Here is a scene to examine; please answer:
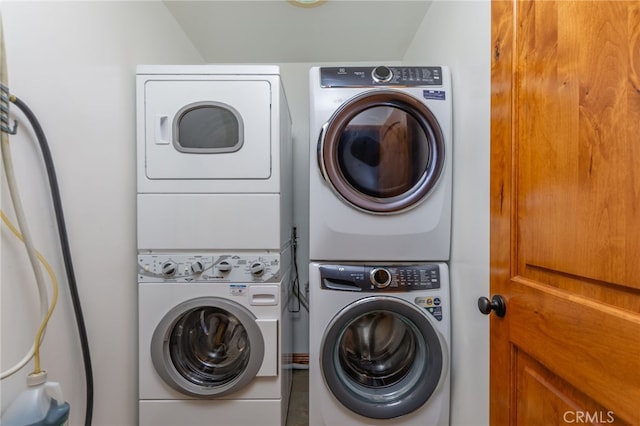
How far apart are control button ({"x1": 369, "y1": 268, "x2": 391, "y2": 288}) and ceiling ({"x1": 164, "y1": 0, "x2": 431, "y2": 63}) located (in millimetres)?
1547

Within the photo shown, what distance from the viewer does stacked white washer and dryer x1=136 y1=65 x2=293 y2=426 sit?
1313 mm

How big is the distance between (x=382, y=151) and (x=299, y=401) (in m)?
1.61

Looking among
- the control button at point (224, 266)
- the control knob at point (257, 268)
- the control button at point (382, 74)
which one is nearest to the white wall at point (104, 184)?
the control button at point (382, 74)

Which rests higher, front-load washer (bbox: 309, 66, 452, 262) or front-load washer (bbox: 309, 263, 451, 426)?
front-load washer (bbox: 309, 66, 452, 262)

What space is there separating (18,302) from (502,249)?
1.50m

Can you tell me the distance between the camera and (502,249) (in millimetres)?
889

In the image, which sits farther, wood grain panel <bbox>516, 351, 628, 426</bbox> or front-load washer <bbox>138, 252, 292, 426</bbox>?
front-load washer <bbox>138, 252, 292, 426</bbox>

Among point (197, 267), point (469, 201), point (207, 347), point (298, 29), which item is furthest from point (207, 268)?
point (298, 29)

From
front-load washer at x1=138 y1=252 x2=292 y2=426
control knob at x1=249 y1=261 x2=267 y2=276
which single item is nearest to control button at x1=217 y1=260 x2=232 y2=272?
front-load washer at x1=138 y1=252 x2=292 y2=426

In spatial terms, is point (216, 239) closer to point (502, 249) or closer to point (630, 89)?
point (502, 249)

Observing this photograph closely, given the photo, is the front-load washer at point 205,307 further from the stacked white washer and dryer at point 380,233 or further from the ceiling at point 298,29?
the ceiling at point 298,29

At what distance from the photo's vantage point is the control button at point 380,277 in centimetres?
132
